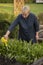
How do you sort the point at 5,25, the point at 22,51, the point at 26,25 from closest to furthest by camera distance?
the point at 22,51, the point at 26,25, the point at 5,25

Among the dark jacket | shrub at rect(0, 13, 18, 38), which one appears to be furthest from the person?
Answer: shrub at rect(0, 13, 18, 38)

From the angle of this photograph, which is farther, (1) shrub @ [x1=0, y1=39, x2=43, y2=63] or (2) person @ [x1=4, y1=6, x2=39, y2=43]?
(2) person @ [x1=4, y1=6, x2=39, y2=43]

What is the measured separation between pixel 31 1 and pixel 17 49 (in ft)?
75.0

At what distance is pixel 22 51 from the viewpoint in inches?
253

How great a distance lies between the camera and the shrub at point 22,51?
6.16 meters

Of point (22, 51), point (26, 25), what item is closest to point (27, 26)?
point (26, 25)

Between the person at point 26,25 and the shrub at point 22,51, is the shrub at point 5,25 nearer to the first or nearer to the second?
the person at point 26,25

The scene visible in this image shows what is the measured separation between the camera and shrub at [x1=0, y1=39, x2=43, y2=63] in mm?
6156

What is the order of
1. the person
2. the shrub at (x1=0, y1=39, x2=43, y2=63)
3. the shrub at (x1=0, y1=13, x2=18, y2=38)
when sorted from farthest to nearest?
1. the shrub at (x1=0, y1=13, x2=18, y2=38)
2. the person
3. the shrub at (x1=0, y1=39, x2=43, y2=63)

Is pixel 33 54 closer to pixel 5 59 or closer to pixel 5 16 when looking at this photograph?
pixel 5 59

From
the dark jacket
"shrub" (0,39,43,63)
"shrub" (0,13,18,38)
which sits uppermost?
"shrub" (0,39,43,63)

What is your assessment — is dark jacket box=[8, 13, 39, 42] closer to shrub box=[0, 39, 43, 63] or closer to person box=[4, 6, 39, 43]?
person box=[4, 6, 39, 43]

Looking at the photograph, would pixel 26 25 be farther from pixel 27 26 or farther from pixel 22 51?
pixel 22 51

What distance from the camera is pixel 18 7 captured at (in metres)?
18.7
